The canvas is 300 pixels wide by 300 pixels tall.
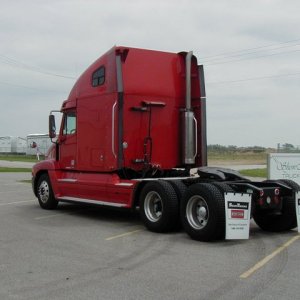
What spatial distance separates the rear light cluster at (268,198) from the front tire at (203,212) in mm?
844

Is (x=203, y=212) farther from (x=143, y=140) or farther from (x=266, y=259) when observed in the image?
(x=143, y=140)

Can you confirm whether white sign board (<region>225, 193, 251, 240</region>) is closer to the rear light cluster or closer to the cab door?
the rear light cluster

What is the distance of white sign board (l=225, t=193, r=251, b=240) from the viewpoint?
856 centimetres

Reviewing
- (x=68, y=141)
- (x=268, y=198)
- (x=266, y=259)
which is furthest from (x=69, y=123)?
(x=266, y=259)

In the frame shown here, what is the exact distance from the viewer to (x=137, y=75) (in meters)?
11.4

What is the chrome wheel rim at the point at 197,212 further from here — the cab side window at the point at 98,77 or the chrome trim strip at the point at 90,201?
the cab side window at the point at 98,77

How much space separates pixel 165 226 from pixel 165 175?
2.49 metres

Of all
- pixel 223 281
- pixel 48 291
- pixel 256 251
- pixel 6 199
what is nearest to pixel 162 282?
pixel 223 281

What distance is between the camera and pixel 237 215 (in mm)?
8672

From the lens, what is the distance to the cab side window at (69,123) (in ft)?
42.0

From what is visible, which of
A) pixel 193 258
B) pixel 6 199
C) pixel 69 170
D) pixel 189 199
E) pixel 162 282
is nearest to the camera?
pixel 162 282

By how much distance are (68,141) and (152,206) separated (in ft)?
12.5

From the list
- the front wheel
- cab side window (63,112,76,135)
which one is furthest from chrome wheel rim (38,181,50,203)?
cab side window (63,112,76,135)

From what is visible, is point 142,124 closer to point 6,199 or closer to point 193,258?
point 193,258
